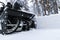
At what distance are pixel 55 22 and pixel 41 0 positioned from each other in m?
4.86

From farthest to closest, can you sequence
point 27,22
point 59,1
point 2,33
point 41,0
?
Answer: point 59,1 < point 41,0 < point 27,22 < point 2,33

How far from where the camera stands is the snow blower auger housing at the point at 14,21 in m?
3.47

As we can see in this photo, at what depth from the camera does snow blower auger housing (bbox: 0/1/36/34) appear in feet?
11.4

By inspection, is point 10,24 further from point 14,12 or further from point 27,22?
point 27,22

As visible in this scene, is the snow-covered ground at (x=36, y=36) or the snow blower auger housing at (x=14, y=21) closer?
the snow-covered ground at (x=36, y=36)

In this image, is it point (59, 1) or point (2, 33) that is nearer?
point (2, 33)

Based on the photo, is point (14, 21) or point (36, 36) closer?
point (36, 36)

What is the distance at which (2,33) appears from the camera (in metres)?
3.48

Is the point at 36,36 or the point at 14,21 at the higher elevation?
the point at 14,21

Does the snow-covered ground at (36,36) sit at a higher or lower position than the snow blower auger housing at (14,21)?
lower

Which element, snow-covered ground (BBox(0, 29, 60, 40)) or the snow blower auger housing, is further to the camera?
the snow blower auger housing

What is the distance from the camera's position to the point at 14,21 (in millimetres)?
3770

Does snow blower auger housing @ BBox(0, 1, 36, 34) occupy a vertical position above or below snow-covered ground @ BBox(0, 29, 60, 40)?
above

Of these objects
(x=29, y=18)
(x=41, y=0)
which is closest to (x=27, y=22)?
(x=29, y=18)
